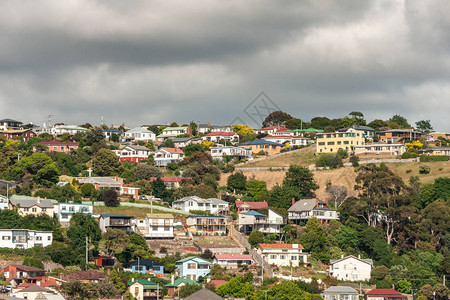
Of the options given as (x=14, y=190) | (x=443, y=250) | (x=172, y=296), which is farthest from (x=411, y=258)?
(x=14, y=190)

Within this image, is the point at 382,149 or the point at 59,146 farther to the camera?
the point at 59,146

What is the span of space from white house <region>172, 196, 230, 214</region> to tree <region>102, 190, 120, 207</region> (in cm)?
848

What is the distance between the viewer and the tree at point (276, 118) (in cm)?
17388

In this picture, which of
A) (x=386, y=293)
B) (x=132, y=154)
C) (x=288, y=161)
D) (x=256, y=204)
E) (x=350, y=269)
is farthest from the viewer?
(x=132, y=154)

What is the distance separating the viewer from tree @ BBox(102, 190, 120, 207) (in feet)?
340

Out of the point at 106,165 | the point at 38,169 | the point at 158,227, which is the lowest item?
the point at 158,227

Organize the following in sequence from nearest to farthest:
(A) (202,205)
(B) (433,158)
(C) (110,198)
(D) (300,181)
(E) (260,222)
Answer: (E) (260,222) < (C) (110,198) < (A) (202,205) < (D) (300,181) < (B) (433,158)

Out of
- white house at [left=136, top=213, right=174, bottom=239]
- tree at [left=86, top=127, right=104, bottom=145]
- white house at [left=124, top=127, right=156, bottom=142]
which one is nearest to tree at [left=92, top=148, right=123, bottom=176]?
tree at [left=86, top=127, right=104, bottom=145]

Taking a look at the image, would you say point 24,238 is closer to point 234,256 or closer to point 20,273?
point 20,273

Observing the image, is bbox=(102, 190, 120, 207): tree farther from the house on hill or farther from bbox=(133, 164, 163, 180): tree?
the house on hill

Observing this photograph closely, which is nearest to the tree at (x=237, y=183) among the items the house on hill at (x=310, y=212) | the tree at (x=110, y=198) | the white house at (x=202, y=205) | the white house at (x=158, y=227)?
the white house at (x=202, y=205)

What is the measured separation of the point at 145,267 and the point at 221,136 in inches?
2828

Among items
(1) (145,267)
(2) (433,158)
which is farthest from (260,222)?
(2) (433,158)

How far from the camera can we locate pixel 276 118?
6860 inches
